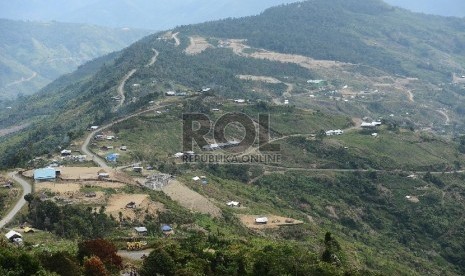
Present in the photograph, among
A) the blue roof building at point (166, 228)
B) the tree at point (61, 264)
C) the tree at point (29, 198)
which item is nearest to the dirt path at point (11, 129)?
the tree at point (29, 198)

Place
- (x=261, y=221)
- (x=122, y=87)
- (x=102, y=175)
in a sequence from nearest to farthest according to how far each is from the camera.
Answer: (x=261, y=221) → (x=102, y=175) → (x=122, y=87)

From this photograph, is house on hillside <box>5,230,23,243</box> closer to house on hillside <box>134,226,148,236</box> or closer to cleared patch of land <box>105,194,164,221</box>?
house on hillside <box>134,226,148,236</box>

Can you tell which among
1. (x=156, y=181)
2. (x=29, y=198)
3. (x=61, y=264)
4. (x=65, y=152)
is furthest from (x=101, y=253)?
(x=65, y=152)

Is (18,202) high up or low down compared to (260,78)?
down

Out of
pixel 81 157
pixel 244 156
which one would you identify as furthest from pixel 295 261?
pixel 244 156

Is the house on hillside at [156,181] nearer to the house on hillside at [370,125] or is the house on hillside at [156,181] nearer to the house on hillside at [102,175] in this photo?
the house on hillside at [102,175]

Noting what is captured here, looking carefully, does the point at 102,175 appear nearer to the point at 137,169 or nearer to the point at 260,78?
the point at 137,169
